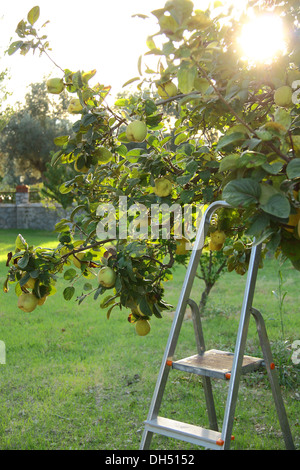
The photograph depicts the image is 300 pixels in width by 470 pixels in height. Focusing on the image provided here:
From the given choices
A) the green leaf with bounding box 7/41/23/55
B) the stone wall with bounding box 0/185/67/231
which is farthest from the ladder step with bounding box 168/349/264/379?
the stone wall with bounding box 0/185/67/231

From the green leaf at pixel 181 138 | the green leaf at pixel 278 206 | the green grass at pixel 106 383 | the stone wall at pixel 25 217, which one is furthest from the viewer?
the stone wall at pixel 25 217

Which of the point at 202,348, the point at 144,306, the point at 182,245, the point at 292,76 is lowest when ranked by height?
the point at 202,348

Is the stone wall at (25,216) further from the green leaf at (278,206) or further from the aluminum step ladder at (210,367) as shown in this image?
the green leaf at (278,206)

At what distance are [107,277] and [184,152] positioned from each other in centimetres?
60

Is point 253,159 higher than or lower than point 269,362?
higher

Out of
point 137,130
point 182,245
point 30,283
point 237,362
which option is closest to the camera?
point 237,362

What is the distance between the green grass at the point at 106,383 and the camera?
3.03 m

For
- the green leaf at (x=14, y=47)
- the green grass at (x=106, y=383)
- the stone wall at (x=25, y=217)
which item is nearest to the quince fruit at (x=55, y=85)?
the green leaf at (x=14, y=47)

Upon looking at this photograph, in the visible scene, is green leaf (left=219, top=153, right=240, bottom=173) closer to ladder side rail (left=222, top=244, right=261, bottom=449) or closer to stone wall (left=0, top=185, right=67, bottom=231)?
ladder side rail (left=222, top=244, right=261, bottom=449)

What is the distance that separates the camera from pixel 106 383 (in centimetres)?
379

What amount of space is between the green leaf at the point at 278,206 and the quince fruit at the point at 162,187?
30.0 inches

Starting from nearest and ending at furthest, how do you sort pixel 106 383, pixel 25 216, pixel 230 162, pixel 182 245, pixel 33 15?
pixel 230 162 < pixel 33 15 < pixel 182 245 < pixel 106 383 < pixel 25 216

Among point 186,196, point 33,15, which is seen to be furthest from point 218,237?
point 33,15

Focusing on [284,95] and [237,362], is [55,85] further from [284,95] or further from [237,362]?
[237,362]
